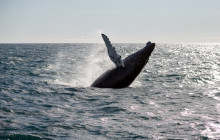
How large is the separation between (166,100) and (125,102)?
173 cm

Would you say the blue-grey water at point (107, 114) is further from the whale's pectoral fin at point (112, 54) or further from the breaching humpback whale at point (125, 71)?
the whale's pectoral fin at point (112, 54)

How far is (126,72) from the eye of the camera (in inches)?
559

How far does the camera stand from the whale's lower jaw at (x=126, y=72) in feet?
46.8

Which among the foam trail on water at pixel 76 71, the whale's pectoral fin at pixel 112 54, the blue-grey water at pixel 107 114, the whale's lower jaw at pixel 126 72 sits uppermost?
the whale's pectoral fin at pixel 112 54

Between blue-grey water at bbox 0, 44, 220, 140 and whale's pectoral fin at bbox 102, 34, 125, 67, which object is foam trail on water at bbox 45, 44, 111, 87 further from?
blue-grey water at bbox 0, 44, 220, 140

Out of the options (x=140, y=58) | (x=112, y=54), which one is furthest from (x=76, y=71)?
(x=112, y=54)

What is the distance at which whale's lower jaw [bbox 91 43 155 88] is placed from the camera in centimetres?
1427

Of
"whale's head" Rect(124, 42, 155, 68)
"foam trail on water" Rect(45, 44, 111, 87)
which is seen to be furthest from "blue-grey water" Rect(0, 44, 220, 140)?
"foam trail on water" Rect(45, 44, 111, 87)

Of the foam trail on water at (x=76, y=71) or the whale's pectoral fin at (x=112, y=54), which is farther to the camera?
the foam trail on water at (x=76, y=71)

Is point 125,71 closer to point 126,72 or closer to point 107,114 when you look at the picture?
point 126,72

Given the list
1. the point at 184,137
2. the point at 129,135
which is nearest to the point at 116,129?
the point at 129,135

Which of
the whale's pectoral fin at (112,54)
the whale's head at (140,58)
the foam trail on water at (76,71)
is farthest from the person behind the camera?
the foam trail on water at (76,71)

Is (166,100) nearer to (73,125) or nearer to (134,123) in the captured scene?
(134,123)

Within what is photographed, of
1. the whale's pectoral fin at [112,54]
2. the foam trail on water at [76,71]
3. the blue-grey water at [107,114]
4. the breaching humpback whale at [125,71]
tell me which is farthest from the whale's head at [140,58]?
the foam trail on water at [76,71]
